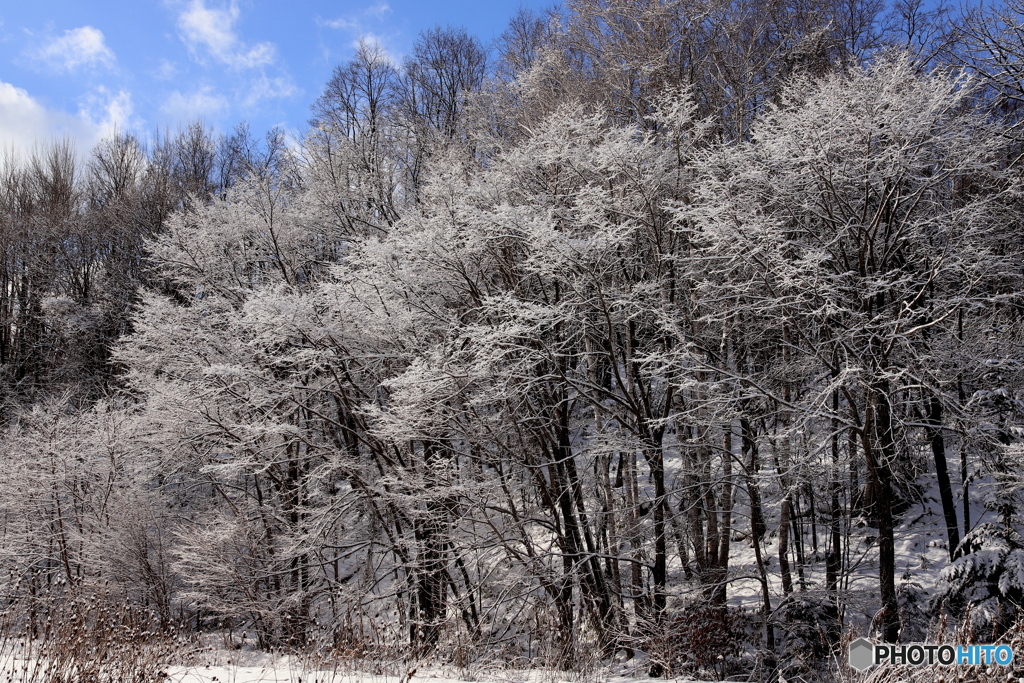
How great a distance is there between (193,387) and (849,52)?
14.5 meters

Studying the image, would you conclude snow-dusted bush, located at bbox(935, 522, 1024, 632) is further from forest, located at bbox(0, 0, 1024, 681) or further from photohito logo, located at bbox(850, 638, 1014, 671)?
photohito logo, located at bbox(850, 638, 1014, 671)

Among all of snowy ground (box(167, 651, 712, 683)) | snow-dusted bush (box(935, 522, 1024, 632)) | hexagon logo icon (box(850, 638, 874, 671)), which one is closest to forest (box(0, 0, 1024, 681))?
snow-dusted bush (box(935, 522, 1024, 632))

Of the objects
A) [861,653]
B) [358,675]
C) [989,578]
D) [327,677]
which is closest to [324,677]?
[327,677]

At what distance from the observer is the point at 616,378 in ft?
30.0

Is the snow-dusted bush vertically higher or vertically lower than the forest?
lower

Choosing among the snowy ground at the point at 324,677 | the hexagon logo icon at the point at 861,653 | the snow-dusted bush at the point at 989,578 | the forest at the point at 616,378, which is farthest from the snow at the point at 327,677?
the snow-dusted bush at the point at 989,578

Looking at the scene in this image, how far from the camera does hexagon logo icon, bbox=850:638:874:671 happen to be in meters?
4.53

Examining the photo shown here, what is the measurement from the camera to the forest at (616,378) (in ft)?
25.8

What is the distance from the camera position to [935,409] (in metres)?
10.1

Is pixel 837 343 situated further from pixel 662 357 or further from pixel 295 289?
pixel 295 289

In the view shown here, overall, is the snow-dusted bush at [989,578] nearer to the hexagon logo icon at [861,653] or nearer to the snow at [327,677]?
the hexagon logo icon at [861,653]

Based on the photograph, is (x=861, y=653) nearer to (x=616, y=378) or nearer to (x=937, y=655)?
(x=937, y=655)

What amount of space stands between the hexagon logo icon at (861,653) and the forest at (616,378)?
1242 millimetres

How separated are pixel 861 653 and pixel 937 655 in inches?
30.0
